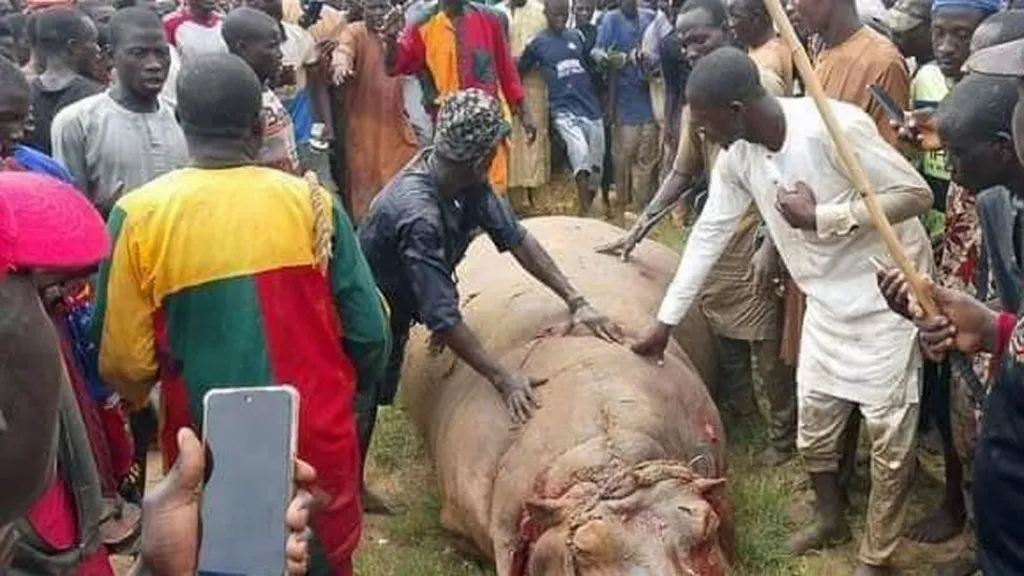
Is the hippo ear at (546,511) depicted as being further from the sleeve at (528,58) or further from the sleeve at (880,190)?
the sleeve at (528,58)

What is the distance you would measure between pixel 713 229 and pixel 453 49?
364 cm

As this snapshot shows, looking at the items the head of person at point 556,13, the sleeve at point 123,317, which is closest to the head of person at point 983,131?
the sleeve at point 123,317

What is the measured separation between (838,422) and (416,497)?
1.86m

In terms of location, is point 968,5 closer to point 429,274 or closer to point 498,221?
point 498,221

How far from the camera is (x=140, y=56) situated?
5.25 m

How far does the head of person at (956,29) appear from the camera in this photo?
5.21 meters

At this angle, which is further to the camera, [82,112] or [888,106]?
[82,112]

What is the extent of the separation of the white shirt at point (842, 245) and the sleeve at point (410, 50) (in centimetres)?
382

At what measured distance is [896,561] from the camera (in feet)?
16.6

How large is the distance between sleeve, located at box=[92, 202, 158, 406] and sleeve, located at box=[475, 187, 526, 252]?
5.13ft

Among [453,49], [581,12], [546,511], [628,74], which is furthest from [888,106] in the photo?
[581,12]

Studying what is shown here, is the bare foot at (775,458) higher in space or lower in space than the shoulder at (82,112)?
lower

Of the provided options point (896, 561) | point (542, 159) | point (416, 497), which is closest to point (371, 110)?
point (542, 159)

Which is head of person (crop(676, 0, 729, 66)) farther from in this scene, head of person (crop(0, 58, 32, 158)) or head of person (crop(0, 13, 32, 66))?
head of person (crop(0, 13, 32, 66))
